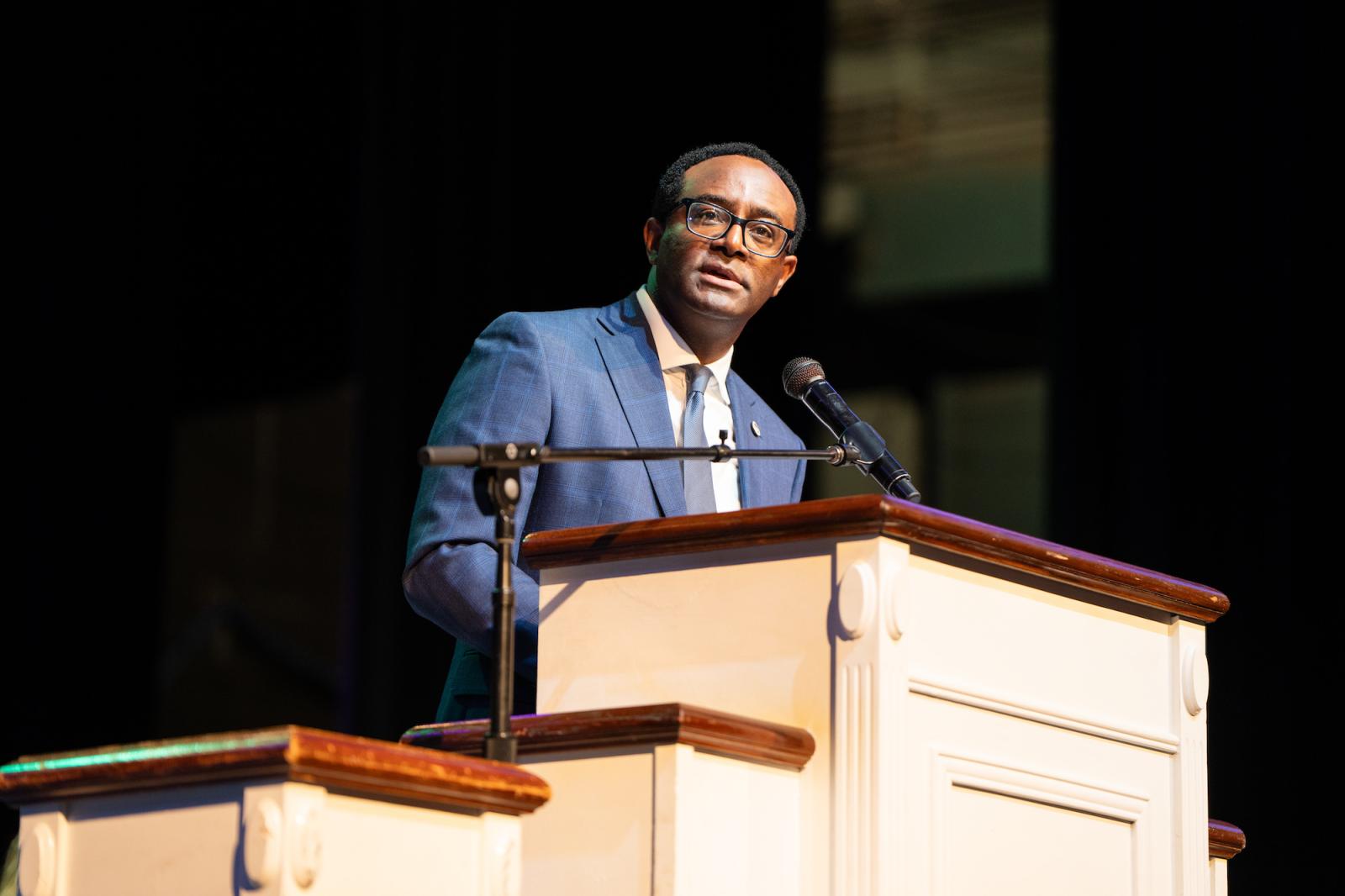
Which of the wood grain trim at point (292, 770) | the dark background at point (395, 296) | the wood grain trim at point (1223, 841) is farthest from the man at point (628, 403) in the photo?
the dark background at point (395, 296)

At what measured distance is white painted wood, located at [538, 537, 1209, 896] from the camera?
1852mm

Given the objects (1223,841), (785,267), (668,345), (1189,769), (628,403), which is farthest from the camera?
(785,267)

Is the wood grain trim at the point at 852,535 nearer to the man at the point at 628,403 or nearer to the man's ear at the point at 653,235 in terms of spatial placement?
the man at the point at 628,403

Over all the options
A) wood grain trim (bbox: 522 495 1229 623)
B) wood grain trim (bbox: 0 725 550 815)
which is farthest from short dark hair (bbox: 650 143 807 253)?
wood grain trim (bbox: 0 725 550 815)

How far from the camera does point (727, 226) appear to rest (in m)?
2.62

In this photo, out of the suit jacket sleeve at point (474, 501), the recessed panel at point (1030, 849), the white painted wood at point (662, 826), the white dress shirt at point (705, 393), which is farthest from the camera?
the white dress shirt at point (705, 393)

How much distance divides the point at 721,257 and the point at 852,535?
32.3 inches

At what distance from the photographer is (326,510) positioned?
735cm

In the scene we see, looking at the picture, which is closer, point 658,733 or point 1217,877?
point 658,733

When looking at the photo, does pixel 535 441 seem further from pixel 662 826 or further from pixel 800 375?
pixel 662 826

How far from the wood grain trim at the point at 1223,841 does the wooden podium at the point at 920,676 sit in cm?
17

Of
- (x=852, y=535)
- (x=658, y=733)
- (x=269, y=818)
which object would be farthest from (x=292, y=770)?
(x=852, y=535)

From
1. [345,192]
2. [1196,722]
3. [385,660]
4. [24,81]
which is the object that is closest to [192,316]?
[345,192]

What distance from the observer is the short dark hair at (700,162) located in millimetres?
2672
